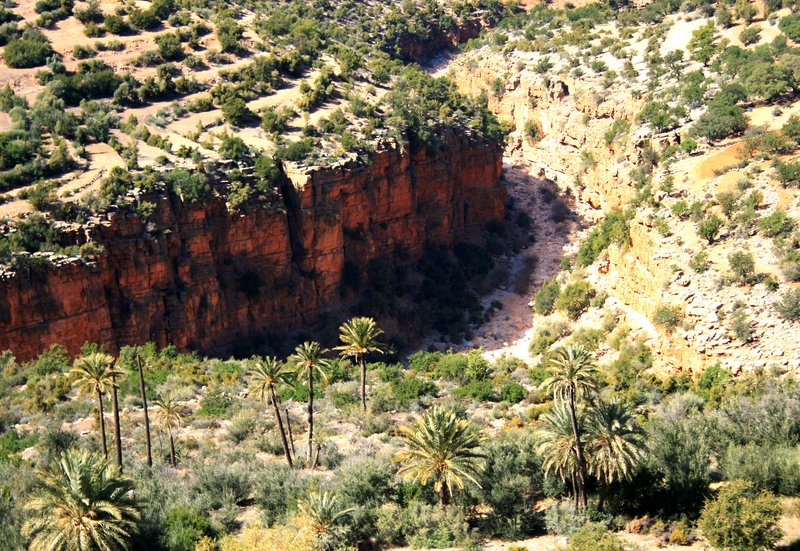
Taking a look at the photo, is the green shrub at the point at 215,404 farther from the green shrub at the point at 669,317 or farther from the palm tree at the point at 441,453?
the green shrub at the point at 669,317

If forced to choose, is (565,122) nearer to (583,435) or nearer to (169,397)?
(169,397)

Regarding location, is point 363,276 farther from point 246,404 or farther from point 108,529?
point 108,529

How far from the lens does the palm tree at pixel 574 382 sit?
3088 cm

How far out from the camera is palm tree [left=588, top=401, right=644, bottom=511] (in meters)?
31.0

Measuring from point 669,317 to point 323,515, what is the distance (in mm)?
22378

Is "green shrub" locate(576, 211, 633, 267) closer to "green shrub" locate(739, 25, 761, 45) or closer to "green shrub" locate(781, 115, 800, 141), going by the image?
"green shrub" locate(781, 115, 800, 141)

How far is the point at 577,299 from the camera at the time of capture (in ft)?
183

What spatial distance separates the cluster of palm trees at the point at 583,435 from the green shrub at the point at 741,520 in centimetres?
299

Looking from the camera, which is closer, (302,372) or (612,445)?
(612,445)

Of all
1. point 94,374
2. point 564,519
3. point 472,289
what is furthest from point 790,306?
point 94,374

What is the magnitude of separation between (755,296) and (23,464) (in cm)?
3231

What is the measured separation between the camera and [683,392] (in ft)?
140

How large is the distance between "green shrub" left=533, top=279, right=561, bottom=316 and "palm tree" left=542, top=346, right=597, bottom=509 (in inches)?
1070

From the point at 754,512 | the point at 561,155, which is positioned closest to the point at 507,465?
the point at 754,512
